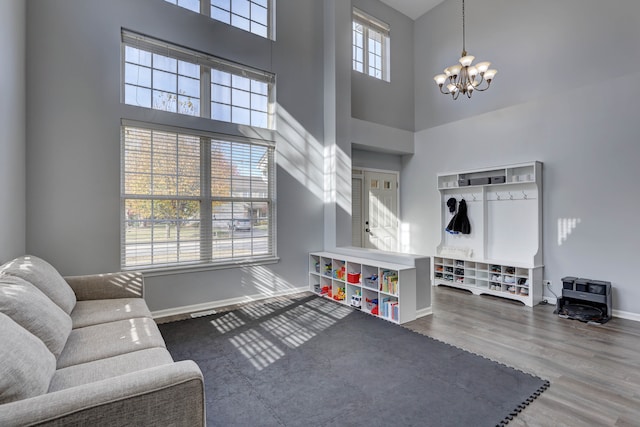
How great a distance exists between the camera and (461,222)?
5516 mm

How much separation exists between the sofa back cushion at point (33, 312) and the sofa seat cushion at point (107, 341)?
0.08m

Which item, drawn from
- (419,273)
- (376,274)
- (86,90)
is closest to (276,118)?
(86,90)

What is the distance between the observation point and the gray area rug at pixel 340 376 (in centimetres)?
204

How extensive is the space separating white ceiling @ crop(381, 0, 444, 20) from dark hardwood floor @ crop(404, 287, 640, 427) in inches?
224

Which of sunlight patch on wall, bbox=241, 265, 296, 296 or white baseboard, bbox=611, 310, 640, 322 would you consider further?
sunlight patch on wall, bbox=241, 265, 296, 296

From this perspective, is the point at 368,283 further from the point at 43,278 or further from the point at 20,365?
the point at 20,365

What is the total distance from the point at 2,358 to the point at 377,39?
22.9ft


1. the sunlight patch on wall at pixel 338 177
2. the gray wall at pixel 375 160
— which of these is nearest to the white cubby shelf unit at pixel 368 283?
the sunlight patch on wall at pixel 338 177

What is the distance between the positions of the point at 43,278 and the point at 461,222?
5.61m

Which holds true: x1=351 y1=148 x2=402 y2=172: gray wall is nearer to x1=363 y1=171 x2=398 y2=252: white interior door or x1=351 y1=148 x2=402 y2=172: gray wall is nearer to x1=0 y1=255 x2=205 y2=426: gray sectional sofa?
x1=363 y1=171 x2=398 y2=252: white interior door

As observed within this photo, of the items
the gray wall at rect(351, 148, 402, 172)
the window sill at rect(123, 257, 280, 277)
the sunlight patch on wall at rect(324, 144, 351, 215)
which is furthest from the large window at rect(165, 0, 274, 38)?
the window sill at rect(123, 257, 280, 277)

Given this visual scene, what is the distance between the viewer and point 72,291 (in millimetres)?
2787

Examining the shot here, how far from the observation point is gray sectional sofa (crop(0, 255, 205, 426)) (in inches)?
43.8

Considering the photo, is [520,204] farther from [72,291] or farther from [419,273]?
[72,291]
